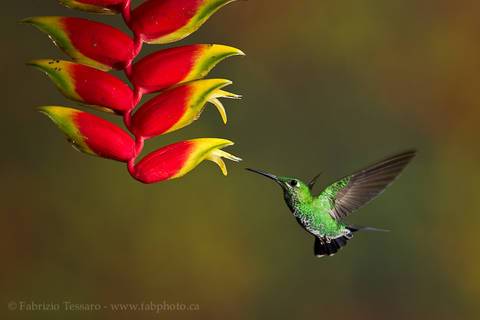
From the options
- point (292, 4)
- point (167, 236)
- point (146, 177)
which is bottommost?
point (167, 236)

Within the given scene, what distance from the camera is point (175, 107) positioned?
53 cm

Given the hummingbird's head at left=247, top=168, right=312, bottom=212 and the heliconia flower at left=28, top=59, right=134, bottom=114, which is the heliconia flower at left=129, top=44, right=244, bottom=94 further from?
the hummingbird's head at left=247, top=168, right=312, bottom=212

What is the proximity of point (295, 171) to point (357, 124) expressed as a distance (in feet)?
0.79

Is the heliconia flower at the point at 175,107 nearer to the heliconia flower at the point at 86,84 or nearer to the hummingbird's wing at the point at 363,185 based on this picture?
the heliconia flower at the point at 86,84

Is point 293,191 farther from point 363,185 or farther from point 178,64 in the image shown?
point 178,64

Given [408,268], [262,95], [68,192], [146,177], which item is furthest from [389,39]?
[146,177]

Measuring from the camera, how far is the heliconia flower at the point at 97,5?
50cm

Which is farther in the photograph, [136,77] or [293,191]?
[293,191]

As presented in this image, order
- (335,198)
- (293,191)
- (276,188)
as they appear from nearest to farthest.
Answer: (293,191) < (335,198) < (276,188)

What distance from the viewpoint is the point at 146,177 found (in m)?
0.54

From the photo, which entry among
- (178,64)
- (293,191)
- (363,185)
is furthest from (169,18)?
(363,185)

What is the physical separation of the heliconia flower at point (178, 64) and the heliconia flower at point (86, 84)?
0.02m

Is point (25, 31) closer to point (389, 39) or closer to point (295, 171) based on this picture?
point (295, 171)

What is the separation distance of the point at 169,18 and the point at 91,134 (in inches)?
5.0
